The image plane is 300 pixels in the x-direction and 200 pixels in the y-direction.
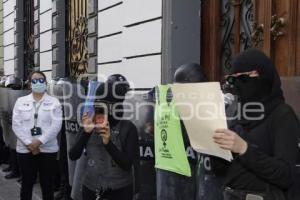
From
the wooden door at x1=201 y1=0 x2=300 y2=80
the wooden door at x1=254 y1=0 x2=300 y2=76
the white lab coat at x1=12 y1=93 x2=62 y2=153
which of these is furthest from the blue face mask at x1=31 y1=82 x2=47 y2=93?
the wooden door at x1=254 y1=0 x2=300 y2=76

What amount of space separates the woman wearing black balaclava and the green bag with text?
0.86 metres

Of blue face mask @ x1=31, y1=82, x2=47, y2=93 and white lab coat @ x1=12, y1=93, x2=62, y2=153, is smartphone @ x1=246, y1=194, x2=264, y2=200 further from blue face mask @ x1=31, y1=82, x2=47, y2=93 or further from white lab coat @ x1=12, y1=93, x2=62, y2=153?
blue face mask @ x1=31, y1=82, x2=47, y2=93

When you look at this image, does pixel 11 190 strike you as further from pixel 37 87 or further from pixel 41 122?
pixel 37 87

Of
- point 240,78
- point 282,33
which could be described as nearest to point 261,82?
point 240,78

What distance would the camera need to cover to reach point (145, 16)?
7414 mm

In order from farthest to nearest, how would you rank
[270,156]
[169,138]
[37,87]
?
[37,87] < [169,138] < [270,156]

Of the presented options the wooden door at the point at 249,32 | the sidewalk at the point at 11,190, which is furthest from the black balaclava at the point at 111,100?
the sidewalk at the point at 11,190

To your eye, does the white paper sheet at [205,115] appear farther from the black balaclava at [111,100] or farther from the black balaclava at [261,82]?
the black balaclava at [111,100]

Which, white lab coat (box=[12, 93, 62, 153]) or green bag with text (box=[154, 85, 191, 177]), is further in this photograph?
white lab coat (box=[12, 93, 62, 153])

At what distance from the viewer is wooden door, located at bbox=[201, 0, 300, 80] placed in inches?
192

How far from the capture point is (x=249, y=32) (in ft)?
18.6

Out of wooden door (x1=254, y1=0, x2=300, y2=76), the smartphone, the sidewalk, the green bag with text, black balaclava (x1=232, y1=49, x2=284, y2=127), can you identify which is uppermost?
wooden door (x1=254, y1=0, x2=300, y2=76)

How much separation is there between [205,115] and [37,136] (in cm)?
423

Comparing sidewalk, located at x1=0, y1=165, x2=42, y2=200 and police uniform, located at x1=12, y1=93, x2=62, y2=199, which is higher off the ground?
police uniform, located at x1=12, y1=93, x2=62, y2=199
